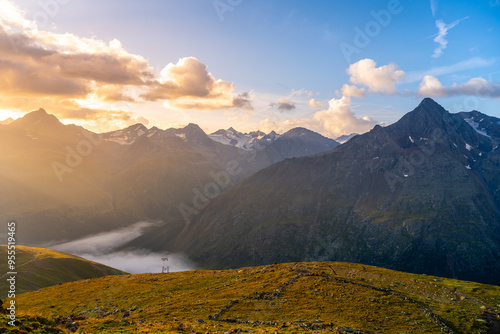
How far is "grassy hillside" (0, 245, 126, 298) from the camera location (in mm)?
136625

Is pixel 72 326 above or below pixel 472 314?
above

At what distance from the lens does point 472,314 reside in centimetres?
5725

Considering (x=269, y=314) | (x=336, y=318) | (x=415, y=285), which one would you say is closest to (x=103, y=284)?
(x=269, y=314)

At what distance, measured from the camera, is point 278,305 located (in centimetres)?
6069

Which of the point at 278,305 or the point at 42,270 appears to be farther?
the point at 42,270

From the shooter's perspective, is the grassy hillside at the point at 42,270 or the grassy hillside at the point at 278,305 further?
the grassy hillside at the point at 42,270

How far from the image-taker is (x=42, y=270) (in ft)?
519

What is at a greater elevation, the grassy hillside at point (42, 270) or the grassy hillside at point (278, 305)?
the grassy hillside at point (278, 305)

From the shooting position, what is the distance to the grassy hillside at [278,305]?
48875 millimetres

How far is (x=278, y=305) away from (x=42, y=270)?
158m

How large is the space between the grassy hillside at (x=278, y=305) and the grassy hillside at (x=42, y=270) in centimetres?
5370

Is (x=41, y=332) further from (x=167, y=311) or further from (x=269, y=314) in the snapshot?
(x=269, y=314)

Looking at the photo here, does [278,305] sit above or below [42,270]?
above

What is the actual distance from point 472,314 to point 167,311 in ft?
205
